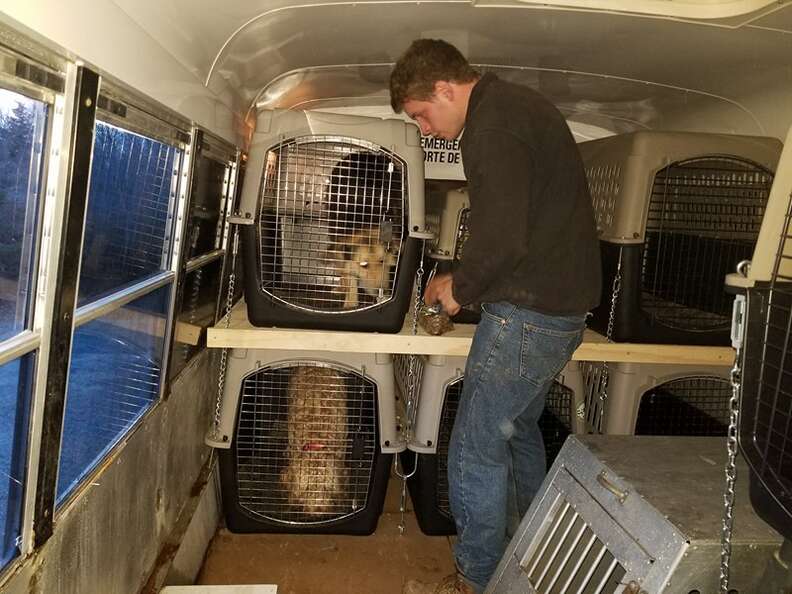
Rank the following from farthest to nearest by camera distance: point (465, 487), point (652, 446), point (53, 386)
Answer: point (465, 487) < point (652, 446) < point (53, 386)

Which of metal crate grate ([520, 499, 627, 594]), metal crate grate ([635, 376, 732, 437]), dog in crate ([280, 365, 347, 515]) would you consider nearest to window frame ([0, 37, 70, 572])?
metal crate grate ([520, 499, 627, 594])

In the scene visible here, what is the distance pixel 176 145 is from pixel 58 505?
706 millimetres

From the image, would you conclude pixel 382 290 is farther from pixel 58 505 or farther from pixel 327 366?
pixel 58 505

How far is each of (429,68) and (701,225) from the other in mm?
848

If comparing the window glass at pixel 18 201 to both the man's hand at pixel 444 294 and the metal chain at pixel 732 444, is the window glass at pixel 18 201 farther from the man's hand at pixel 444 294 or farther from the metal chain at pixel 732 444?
the metal chain at pixel 732 444

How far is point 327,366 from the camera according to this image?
5.52 ft

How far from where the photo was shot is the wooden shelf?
5.09 ft

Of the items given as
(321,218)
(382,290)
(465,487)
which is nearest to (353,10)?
(321,218)

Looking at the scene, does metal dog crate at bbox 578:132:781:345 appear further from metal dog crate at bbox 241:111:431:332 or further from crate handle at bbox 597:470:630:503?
crate handle at bbox 597:470:630:503

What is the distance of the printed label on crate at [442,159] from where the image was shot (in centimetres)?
258

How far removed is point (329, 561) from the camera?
1713 mm

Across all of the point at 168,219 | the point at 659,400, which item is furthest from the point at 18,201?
the point at 659,400

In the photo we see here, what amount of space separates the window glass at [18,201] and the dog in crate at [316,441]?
1.00m

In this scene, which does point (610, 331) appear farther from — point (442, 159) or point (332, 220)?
point (442, 159)
